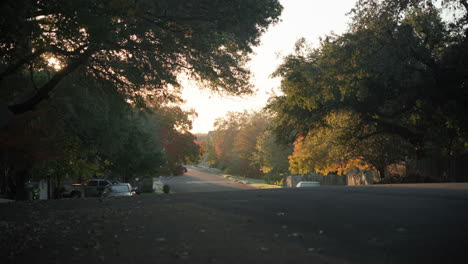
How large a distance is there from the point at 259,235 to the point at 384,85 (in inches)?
793

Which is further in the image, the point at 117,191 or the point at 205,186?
the point at 205,186

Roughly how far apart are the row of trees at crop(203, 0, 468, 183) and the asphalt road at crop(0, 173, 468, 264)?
10.4m

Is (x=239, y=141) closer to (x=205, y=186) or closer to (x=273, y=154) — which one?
(x=273, y=154)

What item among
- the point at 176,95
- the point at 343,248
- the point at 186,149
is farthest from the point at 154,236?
the point at 186,149

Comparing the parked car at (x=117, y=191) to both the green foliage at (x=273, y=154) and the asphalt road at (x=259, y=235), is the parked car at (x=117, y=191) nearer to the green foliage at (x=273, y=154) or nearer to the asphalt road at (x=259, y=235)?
the asphalt road at (x=259, y=235)

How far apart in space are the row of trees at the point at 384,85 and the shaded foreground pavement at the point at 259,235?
34.9ft

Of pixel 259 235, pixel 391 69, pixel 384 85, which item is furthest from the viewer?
pixel 384 85

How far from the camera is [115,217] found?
11.8 m

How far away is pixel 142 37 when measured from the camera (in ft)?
47.7

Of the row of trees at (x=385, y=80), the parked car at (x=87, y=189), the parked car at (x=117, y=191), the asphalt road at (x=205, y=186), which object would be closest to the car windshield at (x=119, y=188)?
the parked car at (x=117, y=191)

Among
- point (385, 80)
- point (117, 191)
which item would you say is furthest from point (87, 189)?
point (385, 80)

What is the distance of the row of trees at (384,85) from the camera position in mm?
20578

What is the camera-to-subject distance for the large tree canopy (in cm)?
1094

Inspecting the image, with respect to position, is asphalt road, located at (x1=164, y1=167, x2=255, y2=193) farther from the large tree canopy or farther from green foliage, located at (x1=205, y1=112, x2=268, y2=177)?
the large tree canopy
